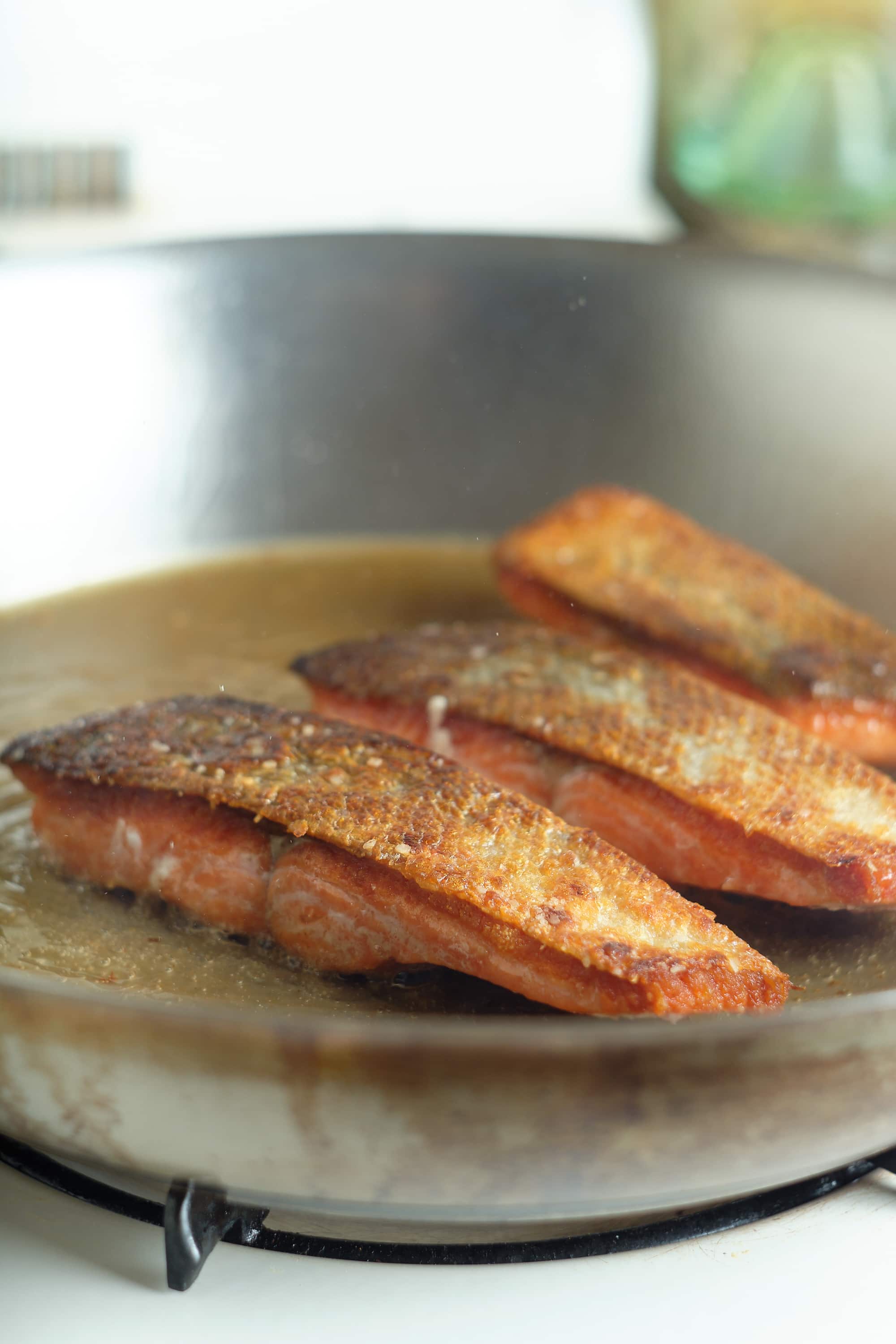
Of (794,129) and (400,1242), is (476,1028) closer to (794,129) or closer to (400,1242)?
(400,1242)

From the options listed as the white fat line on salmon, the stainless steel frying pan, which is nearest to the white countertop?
the stainless steel frying pan

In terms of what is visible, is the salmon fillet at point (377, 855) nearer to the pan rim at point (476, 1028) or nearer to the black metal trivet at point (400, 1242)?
the black metal trivet at point (400, 1242)

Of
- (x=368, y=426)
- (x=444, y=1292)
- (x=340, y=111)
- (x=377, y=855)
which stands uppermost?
(x=340, y=111)

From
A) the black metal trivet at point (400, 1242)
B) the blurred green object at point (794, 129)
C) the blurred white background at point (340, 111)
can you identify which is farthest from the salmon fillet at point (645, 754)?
the blurred green object at point (794, 129)

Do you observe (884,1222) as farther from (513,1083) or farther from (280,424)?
(280,424)

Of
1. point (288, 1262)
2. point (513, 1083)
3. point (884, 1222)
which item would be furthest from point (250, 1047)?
point (884, 1222)

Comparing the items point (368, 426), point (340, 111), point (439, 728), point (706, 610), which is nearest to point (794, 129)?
point (340, 111)
